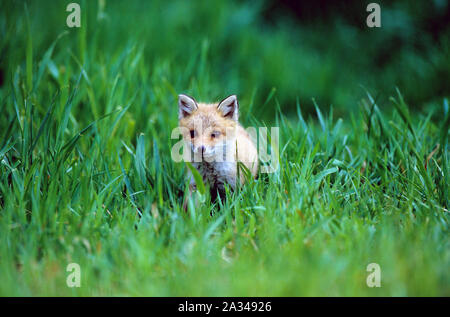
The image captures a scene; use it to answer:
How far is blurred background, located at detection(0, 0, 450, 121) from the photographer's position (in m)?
6.70

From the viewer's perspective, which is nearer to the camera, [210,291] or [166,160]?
[210,291]

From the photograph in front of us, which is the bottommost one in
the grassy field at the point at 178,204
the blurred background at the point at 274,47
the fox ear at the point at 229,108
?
the grassy field at the point at 178,204

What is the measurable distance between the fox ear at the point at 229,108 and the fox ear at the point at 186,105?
243 millimetres

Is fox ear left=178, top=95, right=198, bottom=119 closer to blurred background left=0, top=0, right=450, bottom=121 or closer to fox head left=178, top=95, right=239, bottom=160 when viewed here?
fox head left=178, top=95, right=239, bottom=160

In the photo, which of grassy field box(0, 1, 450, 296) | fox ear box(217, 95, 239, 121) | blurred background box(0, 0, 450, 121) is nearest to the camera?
grassy field box(0, 1, 450, 296)

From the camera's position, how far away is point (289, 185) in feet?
12.7

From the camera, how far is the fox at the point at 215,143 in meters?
4.20

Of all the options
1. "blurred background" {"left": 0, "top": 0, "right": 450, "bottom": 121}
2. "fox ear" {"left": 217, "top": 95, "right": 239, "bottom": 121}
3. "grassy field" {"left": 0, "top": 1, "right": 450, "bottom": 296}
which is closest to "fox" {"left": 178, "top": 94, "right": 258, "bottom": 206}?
"fox ear" {"left": 217, "top": 95, "right": 239, "bottom": 121}

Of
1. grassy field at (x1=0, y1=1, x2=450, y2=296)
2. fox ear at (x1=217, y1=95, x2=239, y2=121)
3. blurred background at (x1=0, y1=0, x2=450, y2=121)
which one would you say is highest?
blurred background at (x1=0, y1=0, x2=450, y2=121)

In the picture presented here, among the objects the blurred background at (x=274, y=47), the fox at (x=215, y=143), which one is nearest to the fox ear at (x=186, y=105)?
the fox at (x=215, y=143)

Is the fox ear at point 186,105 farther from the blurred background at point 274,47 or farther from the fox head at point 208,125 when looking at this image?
the blurred background at point 274,47

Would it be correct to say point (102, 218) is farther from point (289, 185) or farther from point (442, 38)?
point (442, 38)

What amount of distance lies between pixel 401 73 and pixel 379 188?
410 centimetres
